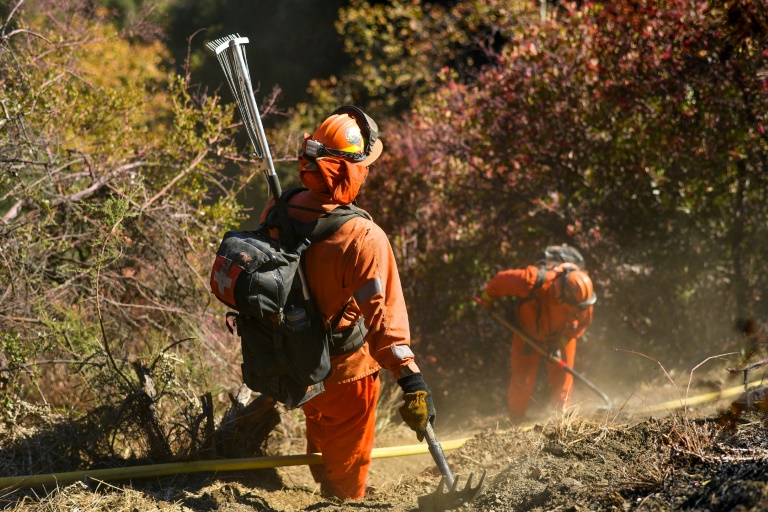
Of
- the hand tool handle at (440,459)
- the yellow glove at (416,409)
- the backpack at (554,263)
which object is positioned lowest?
the hand tool handle at (440,459)

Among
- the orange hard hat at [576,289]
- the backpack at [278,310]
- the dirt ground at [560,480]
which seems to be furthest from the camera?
the orange hard hat at [576,289]

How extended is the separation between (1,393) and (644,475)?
11.7 feet

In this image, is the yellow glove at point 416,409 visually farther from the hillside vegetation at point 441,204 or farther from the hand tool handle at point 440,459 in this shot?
the hillside vegetation at point 441,204

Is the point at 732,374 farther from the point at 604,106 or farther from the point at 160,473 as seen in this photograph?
the point at 604,106

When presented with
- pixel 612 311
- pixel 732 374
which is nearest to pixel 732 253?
pixel 612 311

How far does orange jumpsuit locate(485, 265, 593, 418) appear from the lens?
5.76 meters

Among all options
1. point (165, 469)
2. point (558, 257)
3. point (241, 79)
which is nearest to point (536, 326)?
point (558, 257)

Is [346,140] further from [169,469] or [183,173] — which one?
[183,173]

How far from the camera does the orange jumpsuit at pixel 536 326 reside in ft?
18.9

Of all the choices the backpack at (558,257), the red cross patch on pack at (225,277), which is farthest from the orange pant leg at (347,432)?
the backpack at (558,257)

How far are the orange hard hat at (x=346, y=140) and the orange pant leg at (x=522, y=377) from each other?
9.48ft

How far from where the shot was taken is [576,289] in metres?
5.52

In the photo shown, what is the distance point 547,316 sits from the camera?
5934mm

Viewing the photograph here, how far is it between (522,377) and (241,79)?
3.54 metres
